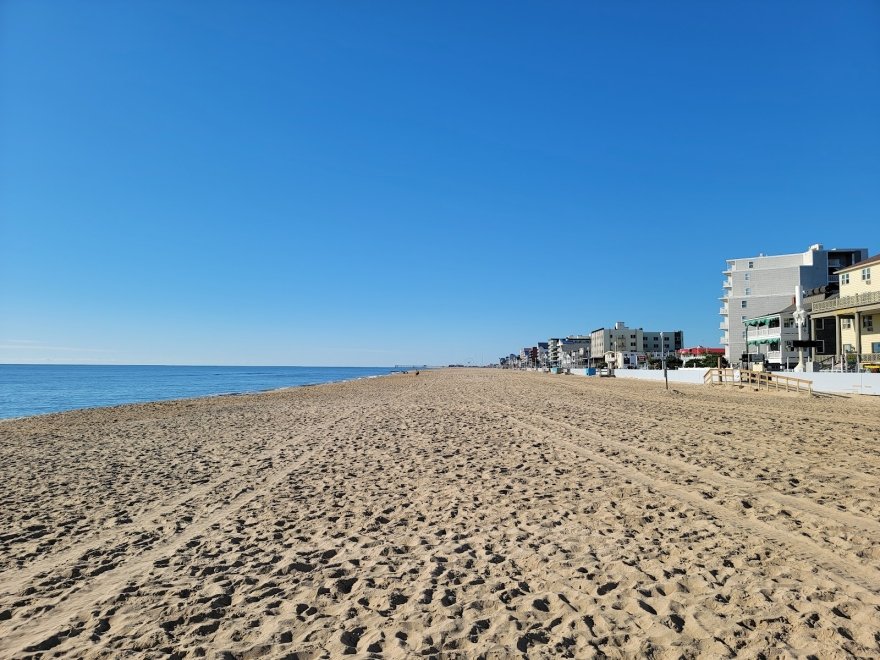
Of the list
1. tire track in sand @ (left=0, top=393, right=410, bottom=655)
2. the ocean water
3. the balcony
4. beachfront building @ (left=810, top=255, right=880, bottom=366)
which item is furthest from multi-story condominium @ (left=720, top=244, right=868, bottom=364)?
tire track in sand @ (left=0, top=393, right=410, bottom=655)

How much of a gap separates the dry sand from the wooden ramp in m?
18.2

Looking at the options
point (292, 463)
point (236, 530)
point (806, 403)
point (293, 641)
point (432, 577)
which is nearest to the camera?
point (293, 641)

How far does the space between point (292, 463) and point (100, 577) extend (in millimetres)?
5612

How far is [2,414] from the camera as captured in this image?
2983 cm

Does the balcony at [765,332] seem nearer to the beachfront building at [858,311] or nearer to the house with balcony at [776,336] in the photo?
the house with balcony at [776,336]

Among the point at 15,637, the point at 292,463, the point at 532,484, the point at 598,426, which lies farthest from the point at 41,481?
the point at 598,426

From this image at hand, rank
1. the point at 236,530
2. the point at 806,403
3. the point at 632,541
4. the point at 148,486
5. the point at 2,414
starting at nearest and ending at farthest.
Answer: the point at 632,541
the point at 236,530
the point at 148,486
the point at 806,403
the point at 2,414

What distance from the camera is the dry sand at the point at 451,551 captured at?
3.77 metres

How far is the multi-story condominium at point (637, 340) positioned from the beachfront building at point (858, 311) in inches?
4602

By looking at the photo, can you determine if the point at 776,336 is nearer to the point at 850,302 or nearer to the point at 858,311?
the point at 850,302

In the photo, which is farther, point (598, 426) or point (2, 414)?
point (2, 414)

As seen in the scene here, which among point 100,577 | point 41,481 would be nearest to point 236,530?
point 100,577

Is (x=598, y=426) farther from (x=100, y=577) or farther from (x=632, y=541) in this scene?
(x=100, y=577)

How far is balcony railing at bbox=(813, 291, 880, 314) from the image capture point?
111 ft
